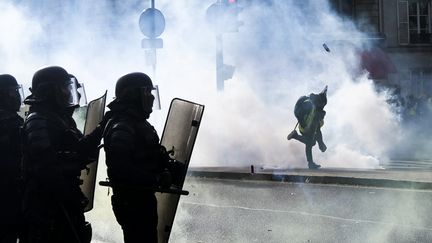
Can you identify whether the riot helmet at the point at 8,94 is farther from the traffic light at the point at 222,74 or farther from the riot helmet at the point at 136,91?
the traffic light at the point at 222,74

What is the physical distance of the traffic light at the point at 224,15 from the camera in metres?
15.7

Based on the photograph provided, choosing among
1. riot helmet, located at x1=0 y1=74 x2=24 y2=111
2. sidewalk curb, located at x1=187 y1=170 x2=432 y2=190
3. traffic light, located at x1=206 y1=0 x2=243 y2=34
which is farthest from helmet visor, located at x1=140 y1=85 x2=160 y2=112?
traffic light, located at x1=206 y1=0 x2=243 y2=34

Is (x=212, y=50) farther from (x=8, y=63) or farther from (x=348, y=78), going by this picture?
(x=8, y=63)

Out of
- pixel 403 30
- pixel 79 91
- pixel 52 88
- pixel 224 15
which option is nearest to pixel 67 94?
pixel 52 88

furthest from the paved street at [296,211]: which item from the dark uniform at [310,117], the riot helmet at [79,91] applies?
the riot helmet at [79,91]

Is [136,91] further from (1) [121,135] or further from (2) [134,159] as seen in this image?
(2) [134,159]

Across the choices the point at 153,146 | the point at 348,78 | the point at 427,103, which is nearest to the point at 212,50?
the point at 348,78

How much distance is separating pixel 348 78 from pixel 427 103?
6.06 metres

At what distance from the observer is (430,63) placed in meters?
28.9

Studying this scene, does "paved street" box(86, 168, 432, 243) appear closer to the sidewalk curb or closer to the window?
the sidewalk curb

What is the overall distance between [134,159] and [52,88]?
649 mm

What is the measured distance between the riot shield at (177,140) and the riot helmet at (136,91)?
13.9 inches

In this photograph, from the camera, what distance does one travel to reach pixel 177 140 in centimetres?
439

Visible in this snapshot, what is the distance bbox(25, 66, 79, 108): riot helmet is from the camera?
4047 millimetres
